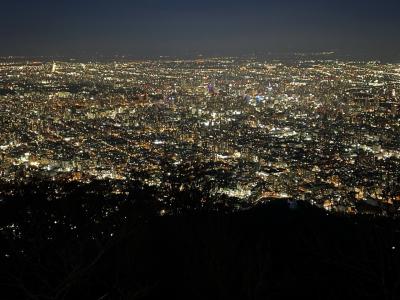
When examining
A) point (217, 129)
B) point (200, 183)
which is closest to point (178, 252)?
point (200, 183)

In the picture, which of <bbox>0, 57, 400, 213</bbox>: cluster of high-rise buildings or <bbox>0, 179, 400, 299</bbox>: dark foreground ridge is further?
<bbox>0, 57, 400, 213</bbox>: cluster of high-rise buildings

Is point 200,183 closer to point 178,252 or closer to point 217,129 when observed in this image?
point 178,252

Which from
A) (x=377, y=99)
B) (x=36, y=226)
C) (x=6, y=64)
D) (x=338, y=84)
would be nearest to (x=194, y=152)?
(x=36, y=226)

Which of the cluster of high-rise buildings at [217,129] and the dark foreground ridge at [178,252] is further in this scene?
the cluster of high-rise buildings at [217,129]

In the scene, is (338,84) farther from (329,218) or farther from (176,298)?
(176,298)

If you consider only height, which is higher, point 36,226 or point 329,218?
point 36,226
